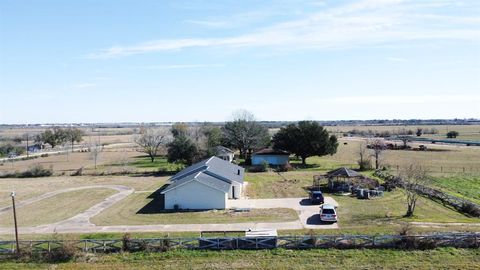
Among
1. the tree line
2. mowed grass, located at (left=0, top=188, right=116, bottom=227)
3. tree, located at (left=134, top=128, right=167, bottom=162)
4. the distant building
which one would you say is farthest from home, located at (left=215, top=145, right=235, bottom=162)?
the distant building

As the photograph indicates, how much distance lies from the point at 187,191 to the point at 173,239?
13152 millimetres

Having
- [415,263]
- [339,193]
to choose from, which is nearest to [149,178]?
[339,193]

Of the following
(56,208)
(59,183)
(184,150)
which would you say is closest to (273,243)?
(56,208)

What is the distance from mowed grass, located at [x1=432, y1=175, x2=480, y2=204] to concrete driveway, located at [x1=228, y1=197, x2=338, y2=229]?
12587mm

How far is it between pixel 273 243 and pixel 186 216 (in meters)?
→ 11.9

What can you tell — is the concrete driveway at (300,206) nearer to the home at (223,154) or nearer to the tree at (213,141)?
the tree at (213,141)

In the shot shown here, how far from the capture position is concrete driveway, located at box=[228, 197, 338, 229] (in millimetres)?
30977

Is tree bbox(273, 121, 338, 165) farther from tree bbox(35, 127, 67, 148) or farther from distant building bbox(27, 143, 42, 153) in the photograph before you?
tree bbox(35, 127, 67, 148)

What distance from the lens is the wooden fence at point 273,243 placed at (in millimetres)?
24828

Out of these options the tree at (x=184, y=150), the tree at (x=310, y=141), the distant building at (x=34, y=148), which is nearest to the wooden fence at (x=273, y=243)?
the tree at (x=184, y=150)

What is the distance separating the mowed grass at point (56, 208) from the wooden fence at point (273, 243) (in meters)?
10.2

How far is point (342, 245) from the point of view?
25.0 meters

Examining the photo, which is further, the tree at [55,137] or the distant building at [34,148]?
the tree at [55,137]

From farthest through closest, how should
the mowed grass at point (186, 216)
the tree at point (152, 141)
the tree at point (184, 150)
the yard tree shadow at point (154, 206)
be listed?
the tree at point (152, 141)
the tree at point (184, 150)
the yard tree shadow at point (154, 206)
the mowed grass at point (186, 216)
